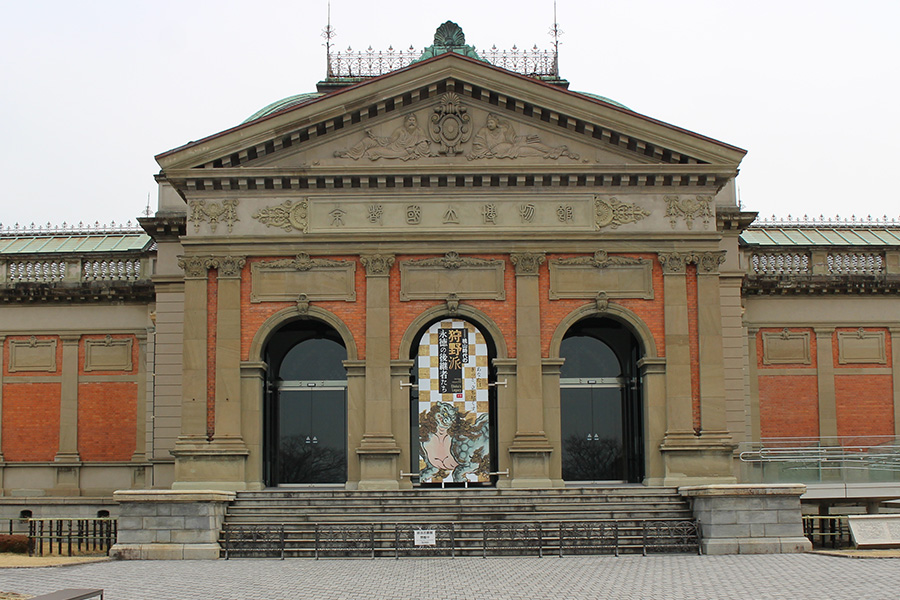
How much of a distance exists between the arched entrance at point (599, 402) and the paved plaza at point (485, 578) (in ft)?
26.4

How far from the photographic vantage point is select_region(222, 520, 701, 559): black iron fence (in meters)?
25.2

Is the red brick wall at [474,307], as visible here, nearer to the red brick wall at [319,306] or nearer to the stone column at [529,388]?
the stone column at [529,388]

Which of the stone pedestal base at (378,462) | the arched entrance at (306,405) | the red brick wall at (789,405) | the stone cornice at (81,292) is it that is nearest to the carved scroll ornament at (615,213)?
the arched entrance at (306,405)

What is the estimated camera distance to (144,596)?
1891 cm

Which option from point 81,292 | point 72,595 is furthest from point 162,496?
point 81,292

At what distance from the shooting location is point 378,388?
1206 inches

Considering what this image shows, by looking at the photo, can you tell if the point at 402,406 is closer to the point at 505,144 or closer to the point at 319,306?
the point at 319,306

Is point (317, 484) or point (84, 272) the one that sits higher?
point (84, 272)

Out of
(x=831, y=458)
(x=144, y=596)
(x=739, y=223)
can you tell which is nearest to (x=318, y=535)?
(x=144, y=596)

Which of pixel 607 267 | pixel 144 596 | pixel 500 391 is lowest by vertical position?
pixel 144 596

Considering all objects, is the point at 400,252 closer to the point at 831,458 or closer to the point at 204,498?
the point at 204,498

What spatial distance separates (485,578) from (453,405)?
1034cm

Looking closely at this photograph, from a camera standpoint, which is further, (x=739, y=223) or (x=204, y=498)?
(x=739, y=223)

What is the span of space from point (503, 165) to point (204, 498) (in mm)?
12126
